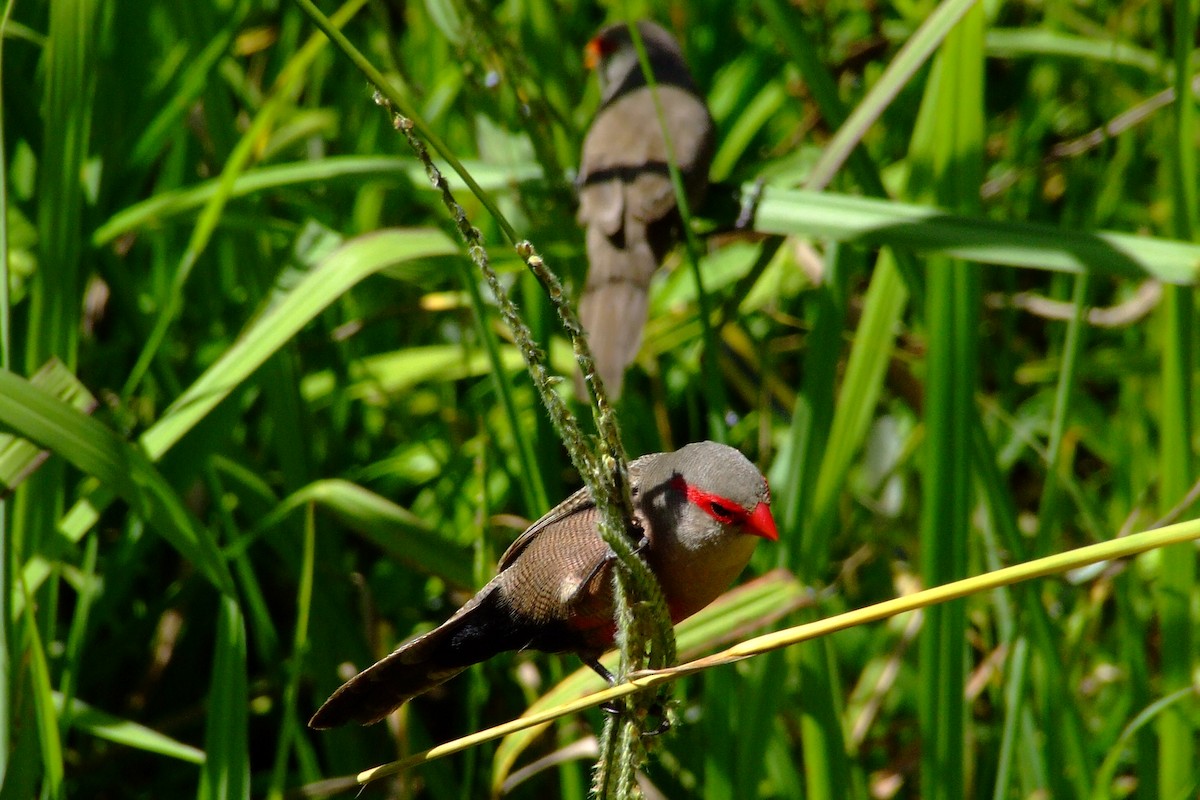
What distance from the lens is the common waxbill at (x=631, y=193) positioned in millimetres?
3145

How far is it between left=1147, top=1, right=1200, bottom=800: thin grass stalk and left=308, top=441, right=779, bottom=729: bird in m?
1.04

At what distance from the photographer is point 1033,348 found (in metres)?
4.23

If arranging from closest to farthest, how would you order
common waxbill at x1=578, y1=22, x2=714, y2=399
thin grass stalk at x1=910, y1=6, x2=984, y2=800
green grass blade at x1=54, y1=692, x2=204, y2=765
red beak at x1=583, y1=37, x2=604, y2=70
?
1. thin grass stalk at x1=910, y1=6, x2=984, y2=800
2. green grass blade at x1=54, y1=692, x2=204, y2=765
3. common waxbill at x1=578, y1=22, x2=714, y2=399
4. red beak at x1=583, y1=37, x2=604, y2=70

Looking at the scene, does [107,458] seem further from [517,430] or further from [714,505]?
[714,505]

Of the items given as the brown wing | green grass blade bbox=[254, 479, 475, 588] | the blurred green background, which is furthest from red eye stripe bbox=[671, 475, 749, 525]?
green grass blade bbox=[254, 479, 475, 588]

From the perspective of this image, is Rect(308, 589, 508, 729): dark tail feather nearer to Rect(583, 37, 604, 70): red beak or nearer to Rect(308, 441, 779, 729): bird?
Rect(308, 441, 779, 729): bird

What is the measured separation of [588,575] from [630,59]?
3.41 meters

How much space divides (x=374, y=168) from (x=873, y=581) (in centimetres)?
176

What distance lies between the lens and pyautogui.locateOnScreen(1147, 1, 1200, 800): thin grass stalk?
7.45ft

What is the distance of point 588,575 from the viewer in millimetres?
1646

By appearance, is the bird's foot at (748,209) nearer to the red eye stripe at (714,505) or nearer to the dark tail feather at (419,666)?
the red eye stripe at (714,505)

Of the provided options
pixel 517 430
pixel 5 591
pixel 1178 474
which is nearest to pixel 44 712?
pixel 5 591

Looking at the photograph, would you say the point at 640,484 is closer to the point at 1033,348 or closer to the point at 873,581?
the point at 873,581

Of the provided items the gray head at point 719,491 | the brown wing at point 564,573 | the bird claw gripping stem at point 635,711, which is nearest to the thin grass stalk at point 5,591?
the brown wing at point 564,573
